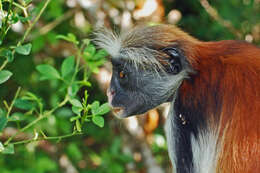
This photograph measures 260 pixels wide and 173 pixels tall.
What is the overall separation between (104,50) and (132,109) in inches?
22.3

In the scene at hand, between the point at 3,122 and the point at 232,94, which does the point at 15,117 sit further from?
the point at 232,94

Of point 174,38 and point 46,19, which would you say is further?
point 46,19

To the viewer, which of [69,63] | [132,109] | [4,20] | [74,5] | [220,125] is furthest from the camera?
[74,5]

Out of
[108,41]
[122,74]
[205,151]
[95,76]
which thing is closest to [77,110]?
[122,74]

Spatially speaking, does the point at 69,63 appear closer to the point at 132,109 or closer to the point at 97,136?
the point at 132,109

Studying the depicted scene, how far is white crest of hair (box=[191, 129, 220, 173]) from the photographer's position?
12.0ft

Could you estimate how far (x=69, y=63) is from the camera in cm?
385

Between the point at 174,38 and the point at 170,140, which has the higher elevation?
the point at 174,38

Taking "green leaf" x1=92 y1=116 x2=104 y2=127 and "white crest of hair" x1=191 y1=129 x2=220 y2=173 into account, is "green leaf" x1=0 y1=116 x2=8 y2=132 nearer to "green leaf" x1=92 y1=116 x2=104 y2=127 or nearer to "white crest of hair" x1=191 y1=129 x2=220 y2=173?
"green leaf" x1=92 y1=116 x2=104 y2=127

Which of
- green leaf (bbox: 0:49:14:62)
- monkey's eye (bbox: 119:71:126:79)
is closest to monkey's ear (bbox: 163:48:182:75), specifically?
monkey's eye (bbox: 119:71:126:79)

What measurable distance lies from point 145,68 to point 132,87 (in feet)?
0.62

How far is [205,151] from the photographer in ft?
12.3

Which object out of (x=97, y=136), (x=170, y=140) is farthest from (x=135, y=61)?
(x=97, y=136)

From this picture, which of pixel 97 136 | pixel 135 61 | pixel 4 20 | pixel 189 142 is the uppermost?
pixel 4 20
